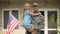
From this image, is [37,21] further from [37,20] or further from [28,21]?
[28,21]

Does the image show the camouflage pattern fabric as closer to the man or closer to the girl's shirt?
the man

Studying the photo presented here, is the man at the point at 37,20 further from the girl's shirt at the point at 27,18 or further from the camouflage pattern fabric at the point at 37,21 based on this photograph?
the girl's shirt at the point at 27,18

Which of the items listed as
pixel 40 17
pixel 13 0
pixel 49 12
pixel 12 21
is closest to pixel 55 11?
pixel 49 12

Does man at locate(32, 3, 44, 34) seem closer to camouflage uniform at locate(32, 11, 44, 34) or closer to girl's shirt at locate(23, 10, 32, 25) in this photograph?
camouflage uniform at locate(32, 11, 44, 34)

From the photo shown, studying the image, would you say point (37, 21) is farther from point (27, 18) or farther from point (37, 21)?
point (27, 18)

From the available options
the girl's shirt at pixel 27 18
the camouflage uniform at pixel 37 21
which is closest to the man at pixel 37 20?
the camouflage uniform at pixel 37 21

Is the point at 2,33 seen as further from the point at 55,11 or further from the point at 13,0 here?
the point at 55,11

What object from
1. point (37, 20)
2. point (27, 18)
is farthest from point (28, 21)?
point (37, 20)

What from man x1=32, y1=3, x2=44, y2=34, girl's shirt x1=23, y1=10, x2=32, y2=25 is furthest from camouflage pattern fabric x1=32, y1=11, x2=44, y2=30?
girl's shirt x1=23, y1=10, x2=32, y2=25

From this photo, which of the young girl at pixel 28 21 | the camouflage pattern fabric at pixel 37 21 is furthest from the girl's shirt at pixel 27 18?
the camouflage pattern fabric at pixel 37 21

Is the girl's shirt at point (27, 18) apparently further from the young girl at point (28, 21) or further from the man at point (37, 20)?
the man at point (37, 20)

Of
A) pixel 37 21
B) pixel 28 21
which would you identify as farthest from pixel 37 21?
pixel 28 21

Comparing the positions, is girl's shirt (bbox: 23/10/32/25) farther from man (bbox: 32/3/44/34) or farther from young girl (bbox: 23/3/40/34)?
man (bbox: 32/3/44/34)

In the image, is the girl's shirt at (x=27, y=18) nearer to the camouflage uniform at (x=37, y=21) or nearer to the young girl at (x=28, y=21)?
the young girl at (x=28, y=21)
